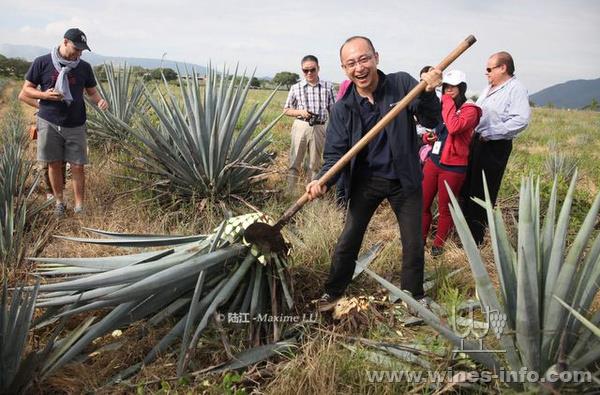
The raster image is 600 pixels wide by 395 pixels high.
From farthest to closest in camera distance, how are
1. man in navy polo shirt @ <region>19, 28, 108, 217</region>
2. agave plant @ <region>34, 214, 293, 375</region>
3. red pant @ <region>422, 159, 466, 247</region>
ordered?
man in navy polo shirt @ <region>19, 28, 108, 217</region> < red pant @ <region>422, 159, 466, 247</region> < agave plant @ <region>34, 214, 293, 375</region>

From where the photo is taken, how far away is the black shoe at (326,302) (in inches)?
107

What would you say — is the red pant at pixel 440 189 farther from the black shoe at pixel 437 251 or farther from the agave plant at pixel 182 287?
the agave plant at pixel 182 287

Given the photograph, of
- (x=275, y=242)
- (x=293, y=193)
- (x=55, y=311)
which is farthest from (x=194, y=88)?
(x=55, y=311)

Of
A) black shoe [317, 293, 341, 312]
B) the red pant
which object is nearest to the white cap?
the red pant

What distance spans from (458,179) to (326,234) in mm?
1145

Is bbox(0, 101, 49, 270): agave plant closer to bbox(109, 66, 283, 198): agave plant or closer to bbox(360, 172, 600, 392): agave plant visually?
bbox(109, 66, 283, 198): agave plant

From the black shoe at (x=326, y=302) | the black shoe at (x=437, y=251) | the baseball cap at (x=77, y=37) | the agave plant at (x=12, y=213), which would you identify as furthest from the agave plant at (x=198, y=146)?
the black shoe at (x=437, y=251)

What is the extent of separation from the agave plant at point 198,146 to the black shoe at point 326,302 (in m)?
1.48

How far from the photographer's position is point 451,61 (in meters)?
2.32

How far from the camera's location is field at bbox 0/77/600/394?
2084 mm

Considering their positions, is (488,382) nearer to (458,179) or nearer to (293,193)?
(458,179)

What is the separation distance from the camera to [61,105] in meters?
4.18

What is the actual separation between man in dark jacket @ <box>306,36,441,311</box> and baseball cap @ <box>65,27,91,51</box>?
108 inches

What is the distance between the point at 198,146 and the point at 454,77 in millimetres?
2236
